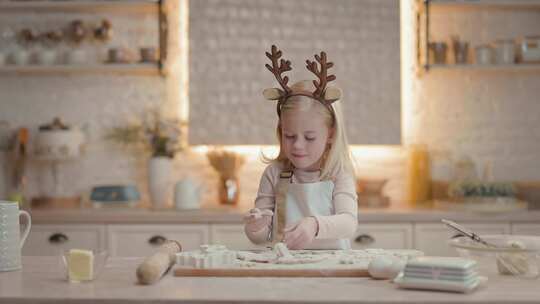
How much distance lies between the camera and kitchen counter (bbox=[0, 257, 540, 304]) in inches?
73.2

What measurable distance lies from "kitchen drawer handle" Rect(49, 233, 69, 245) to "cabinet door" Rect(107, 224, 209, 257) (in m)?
0.24

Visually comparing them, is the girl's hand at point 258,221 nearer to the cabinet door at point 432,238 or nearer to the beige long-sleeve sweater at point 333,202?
the beige long-sleeve sweater at point 333,202

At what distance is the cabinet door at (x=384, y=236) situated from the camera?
13.7ft

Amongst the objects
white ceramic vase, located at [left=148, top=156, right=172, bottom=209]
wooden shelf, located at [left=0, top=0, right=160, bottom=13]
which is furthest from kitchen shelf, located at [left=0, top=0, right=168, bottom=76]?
white ceramic vase, located at [left=148, top=156, right=172, bottom=209]

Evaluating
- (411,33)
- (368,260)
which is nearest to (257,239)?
(368,260)

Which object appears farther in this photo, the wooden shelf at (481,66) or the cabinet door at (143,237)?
the wooden shelf at (481,66)

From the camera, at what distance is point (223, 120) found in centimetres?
478

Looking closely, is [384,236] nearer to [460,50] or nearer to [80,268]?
[460,50]

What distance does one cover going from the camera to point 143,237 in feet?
13.9

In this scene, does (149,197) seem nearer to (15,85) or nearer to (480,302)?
(15,85)

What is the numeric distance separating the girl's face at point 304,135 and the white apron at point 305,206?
92 mm

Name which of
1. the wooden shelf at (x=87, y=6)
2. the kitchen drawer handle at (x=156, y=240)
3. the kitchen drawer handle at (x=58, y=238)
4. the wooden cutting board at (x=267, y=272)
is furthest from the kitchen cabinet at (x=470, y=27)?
the wooden cutting board at (x=267, y=272)

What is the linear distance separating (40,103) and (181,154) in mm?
924

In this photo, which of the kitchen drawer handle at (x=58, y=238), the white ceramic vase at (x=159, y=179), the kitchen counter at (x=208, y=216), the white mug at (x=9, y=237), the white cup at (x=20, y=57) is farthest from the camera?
the white cup at (x=20, y=57)
